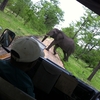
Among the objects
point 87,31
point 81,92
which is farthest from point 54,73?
point 87,31

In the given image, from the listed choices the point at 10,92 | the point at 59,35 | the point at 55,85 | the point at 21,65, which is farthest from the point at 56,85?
the point at 59,35

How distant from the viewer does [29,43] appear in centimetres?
176

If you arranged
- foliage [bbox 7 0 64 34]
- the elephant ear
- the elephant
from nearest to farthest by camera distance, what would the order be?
the elephant
the elephant ear
foliage [bbox 7 0 64 34]

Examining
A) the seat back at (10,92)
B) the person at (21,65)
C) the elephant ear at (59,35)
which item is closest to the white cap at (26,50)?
the person at (21,65)

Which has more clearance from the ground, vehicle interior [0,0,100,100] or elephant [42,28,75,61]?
vehicle interior [0,0,100,100]

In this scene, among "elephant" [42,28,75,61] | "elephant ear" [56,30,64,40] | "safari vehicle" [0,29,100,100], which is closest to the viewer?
"safari vehicle" [0,29,100,100]

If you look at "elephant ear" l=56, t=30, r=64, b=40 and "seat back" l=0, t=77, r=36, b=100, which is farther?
"elephant ear" l=56, t=30, r=64, b=40

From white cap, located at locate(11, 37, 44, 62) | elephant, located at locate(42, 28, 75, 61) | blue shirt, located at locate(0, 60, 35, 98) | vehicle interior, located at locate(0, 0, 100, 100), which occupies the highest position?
white cap, located at locate(11, 37, 44, 62)

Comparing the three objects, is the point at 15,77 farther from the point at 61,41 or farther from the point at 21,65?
the point at 61,41

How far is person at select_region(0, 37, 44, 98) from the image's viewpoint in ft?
5.45

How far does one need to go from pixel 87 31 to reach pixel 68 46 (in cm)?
687

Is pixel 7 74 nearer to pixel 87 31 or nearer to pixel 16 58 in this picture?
pixel 16 58

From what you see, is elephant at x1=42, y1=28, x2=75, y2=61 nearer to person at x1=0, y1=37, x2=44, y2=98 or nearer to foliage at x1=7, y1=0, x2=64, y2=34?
foliage at x1=7, y1=0, x2=64, y2=34

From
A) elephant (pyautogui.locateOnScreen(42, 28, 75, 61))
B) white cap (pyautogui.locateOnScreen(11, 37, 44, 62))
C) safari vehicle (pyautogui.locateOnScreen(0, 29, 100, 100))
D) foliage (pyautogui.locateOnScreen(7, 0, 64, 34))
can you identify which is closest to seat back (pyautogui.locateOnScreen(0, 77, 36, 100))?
white cap (pyautogui.locateOnScreen(11, 37, 44, 62))
